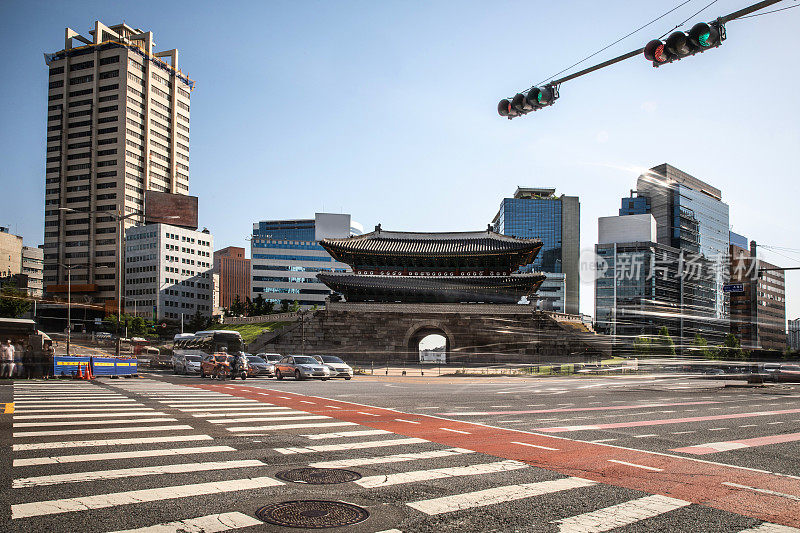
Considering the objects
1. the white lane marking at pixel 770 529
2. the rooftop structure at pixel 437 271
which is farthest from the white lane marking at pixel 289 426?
the rooftop structure at pixel 437 271

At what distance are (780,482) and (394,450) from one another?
5227mm

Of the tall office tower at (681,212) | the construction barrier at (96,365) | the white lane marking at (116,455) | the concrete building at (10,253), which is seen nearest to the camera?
the white lane marking at (116,455)

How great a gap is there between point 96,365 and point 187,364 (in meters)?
6.35

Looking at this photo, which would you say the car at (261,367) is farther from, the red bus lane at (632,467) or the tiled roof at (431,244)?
the tiled roof at (431,244)

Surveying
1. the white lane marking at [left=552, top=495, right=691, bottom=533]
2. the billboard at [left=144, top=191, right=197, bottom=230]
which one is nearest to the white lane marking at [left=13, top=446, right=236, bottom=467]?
the white lane marking at [left=552, top=495, right=691, bottom=533]

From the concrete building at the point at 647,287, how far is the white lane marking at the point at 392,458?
7179 centimetres

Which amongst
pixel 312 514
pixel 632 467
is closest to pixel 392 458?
pixel 312 514

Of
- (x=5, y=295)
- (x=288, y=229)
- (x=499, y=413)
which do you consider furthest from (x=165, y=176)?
(x=499, y=413)

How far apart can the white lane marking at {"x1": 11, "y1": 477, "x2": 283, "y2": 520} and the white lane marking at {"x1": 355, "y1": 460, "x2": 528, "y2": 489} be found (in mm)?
1099

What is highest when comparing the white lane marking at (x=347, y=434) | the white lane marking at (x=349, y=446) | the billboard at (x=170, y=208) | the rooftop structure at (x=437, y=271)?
the billboard at (x=170, y=208)

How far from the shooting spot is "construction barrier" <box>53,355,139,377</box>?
25.6 m

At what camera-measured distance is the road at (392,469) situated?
5.27 m

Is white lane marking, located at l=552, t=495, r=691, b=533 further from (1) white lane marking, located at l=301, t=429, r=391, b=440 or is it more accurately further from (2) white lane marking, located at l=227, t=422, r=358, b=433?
(2) white lane marking, located at l=227, t=422, r=358, b=433

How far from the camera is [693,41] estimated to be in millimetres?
7836
